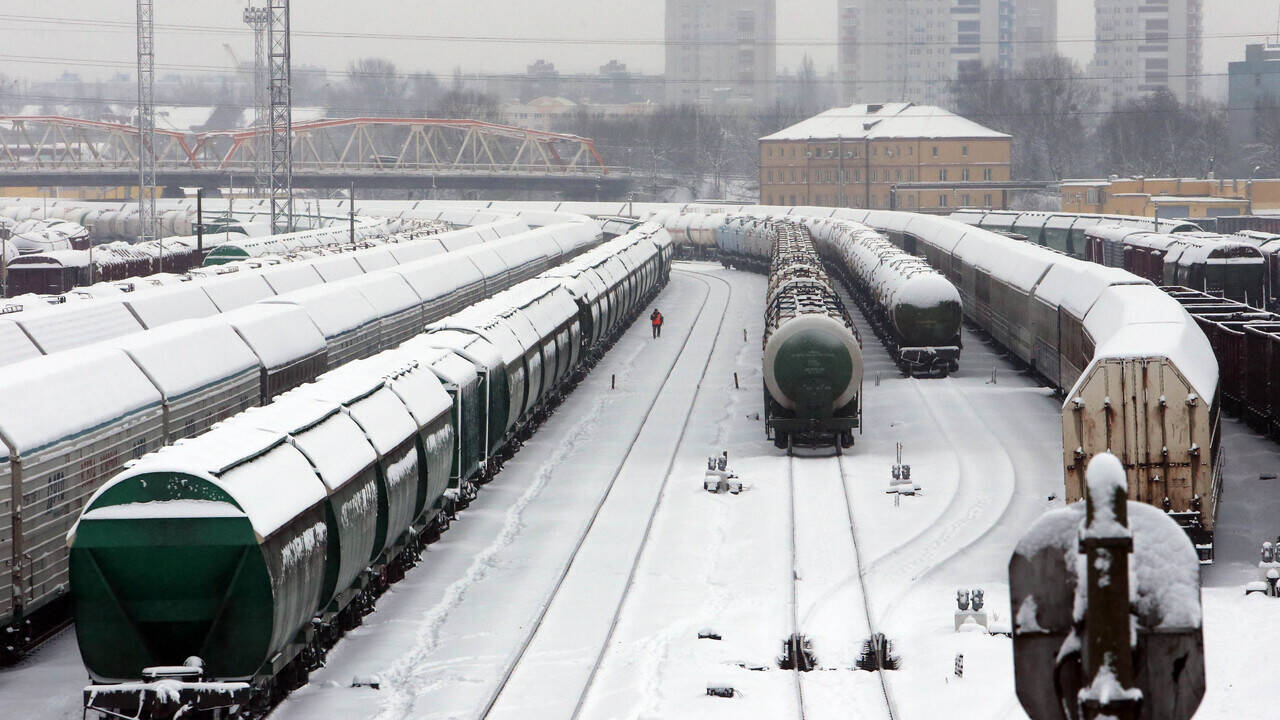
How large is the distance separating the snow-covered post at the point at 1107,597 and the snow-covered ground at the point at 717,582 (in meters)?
12.0

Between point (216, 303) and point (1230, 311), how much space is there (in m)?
27.7

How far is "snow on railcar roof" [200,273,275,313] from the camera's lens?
39.3 metres

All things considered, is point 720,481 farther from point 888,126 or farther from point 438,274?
point 888,126

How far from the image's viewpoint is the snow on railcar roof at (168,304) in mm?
33531

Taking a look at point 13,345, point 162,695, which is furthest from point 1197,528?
point 13,345

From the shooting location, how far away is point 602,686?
1759 cm

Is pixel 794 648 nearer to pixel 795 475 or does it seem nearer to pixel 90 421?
pixel 90 421

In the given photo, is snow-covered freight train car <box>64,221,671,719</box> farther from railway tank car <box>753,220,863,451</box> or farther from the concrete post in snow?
railway tank car <box>753,220,863,451</box>

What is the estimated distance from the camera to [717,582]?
22.3 metres

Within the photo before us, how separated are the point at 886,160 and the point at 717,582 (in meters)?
133

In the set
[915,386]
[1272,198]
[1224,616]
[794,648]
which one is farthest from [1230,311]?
[1272,198]

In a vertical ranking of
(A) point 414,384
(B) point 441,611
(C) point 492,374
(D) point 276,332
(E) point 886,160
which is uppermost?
(E) point 886,160

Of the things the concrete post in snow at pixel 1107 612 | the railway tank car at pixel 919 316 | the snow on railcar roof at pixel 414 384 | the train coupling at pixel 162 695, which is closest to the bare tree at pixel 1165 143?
the railway tank car at pixel 919 316

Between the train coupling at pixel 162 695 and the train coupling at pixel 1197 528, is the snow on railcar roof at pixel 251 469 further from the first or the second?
the train coupling at pixel 1197 528
